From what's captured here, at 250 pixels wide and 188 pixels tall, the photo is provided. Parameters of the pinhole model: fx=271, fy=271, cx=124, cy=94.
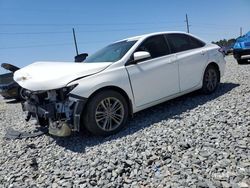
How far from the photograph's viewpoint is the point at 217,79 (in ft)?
21.4

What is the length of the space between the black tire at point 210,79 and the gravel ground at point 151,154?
100cm

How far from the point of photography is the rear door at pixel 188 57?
220 inches

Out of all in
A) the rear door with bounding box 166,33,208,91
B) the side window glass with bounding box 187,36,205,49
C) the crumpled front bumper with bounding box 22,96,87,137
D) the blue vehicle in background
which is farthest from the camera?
the blue vehicle in background

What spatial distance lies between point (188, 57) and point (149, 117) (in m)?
1.61

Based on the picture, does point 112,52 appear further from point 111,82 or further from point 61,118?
point 61,118

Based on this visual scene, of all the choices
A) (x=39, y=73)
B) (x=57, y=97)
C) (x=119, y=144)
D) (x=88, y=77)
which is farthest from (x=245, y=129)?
(x=39, y=73)

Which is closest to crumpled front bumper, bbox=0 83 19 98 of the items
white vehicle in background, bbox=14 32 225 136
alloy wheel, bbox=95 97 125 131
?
white vehicle in background, bbox=14 32 225 136

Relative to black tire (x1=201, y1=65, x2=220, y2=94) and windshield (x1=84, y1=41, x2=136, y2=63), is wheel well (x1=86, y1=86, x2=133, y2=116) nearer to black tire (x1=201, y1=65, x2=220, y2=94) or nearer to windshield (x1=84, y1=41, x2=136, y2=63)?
windshield (x1=84, y1=41, x2=136, y2=63)

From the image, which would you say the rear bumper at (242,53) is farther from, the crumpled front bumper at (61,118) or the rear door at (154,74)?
the crumpled front bumper at (61,118)

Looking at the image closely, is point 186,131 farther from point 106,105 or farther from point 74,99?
point 74,99

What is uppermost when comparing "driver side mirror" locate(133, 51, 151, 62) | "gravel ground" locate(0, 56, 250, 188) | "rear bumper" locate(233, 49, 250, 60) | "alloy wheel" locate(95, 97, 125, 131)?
"driver side mirror" locate(133, 51, 151, 62)

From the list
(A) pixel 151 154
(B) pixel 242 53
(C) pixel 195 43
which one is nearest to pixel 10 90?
(C) pixel 195 43

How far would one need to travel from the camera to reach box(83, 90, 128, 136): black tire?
13.8ft

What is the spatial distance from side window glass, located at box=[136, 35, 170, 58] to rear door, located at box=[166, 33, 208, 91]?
7.1 inches
